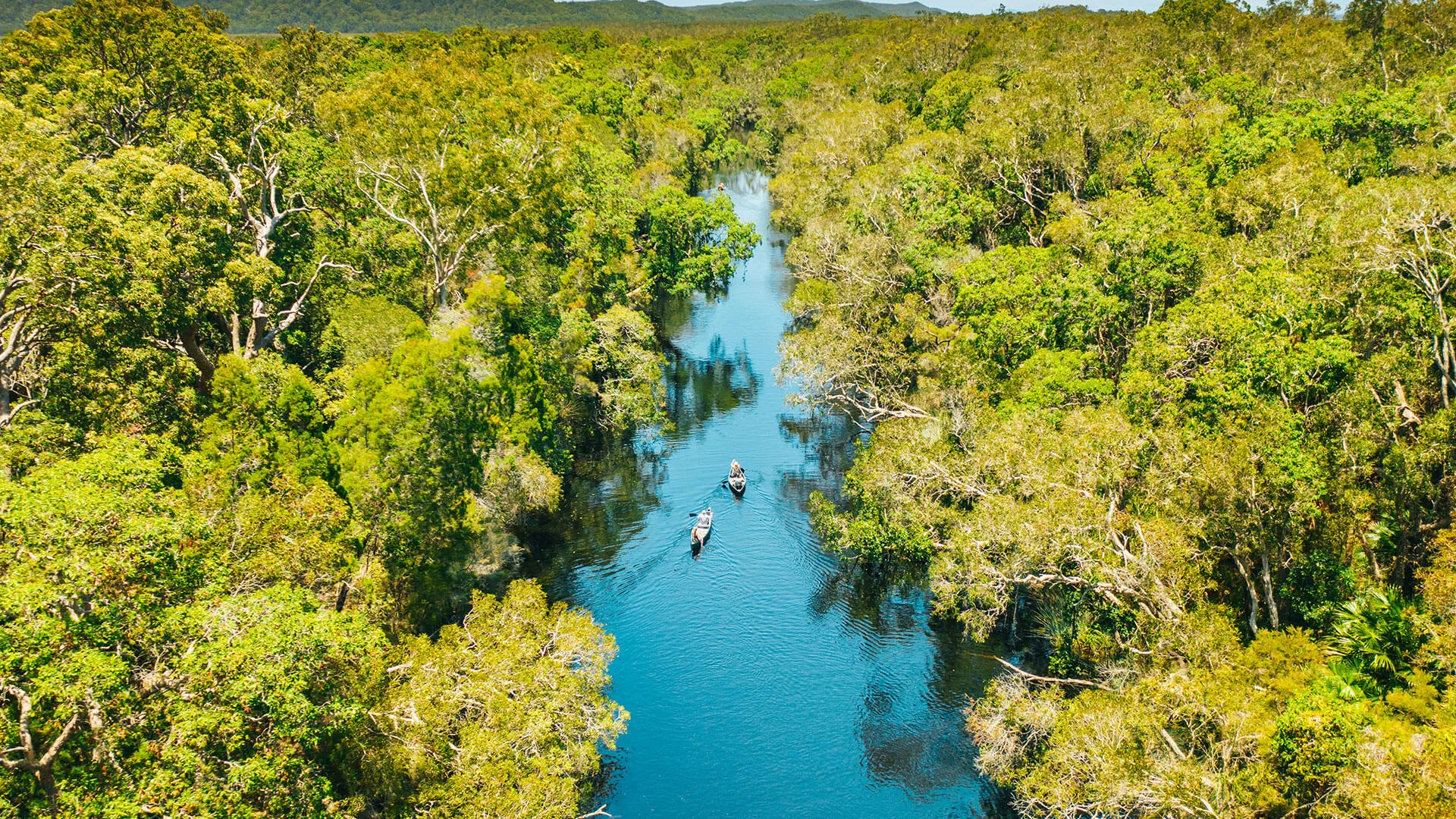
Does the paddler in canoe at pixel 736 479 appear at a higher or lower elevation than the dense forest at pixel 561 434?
lower

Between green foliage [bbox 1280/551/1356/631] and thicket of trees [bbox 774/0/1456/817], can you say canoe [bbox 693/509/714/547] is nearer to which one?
thicket of trees [bbox 774/0/1456/817]

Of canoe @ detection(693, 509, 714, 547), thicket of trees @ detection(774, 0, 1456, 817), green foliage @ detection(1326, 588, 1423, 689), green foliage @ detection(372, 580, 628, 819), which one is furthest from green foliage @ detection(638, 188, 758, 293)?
green foliage @ detection(1326, 588, 1423, 689)

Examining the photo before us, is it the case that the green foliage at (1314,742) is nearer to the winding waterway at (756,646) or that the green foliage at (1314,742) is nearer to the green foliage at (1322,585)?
the green foliage at (1322,585)

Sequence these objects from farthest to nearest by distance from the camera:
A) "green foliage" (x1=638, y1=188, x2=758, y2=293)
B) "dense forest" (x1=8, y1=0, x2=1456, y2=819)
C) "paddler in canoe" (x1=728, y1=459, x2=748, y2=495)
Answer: "green foliage" (x1=638, y1=188, x2=758, y2=293), "paddler in canoe" (x1=728, y1=459, x2=748, y2=495), "dense forest" (x1=8, y1=0, x2=1456, y2=819)

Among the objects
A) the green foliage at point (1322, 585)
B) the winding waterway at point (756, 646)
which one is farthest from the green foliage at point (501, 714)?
the green foliage at point (1322, 585)

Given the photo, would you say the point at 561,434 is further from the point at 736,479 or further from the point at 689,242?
the point at 689,242

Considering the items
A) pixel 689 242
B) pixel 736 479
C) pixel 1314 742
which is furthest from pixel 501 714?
pixel 689 242
